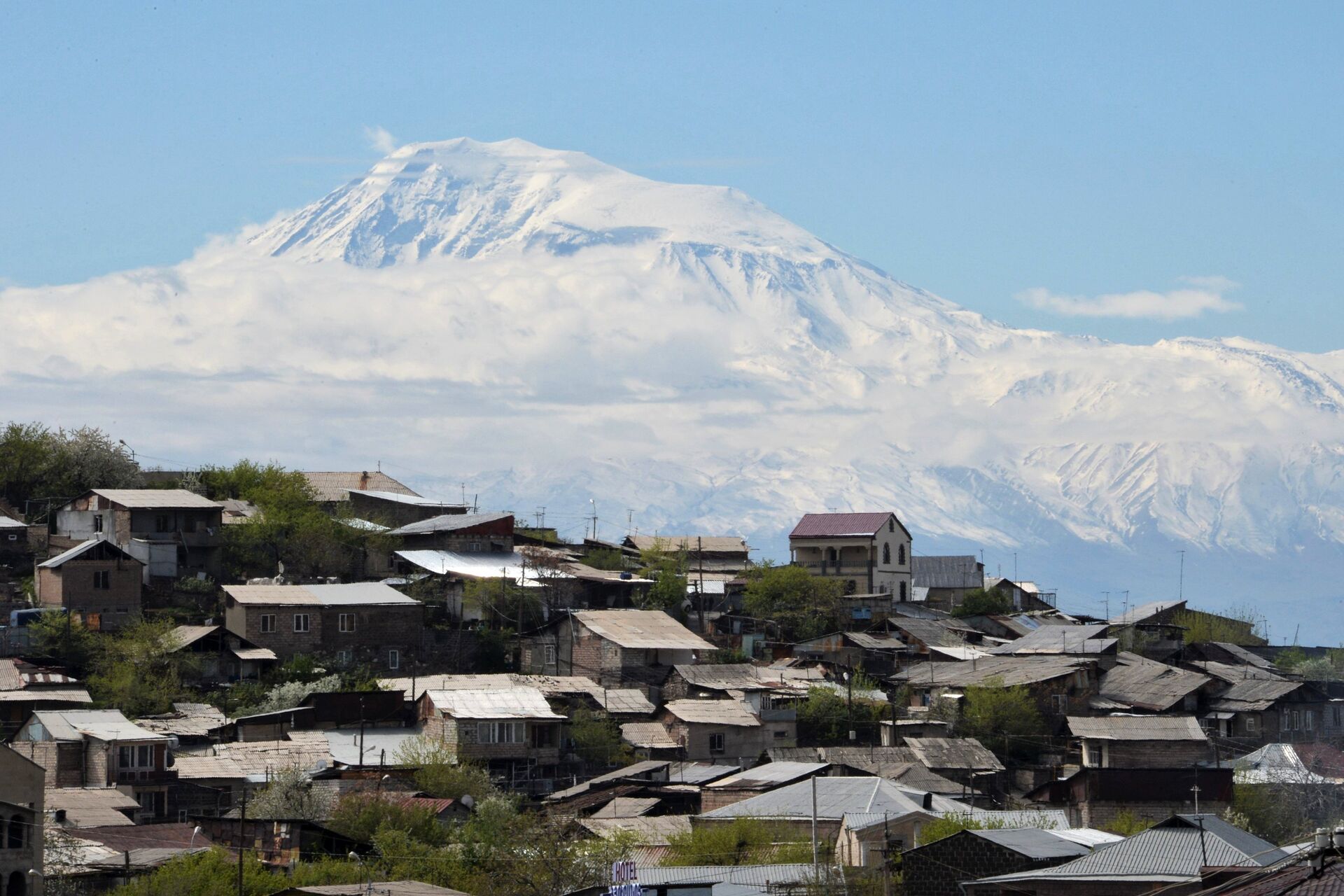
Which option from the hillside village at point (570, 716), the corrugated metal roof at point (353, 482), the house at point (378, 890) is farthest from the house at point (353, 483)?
the house at point (378, 890)

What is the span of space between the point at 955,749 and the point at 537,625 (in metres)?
17.9

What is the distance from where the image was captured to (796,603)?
8619 centimetres

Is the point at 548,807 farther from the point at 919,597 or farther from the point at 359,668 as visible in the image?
the point at 919,597

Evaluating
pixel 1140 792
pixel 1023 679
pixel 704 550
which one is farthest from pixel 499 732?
pixel 704 550

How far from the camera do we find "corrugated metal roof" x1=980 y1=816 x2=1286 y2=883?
37.0 meters

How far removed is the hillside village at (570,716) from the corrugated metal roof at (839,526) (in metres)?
0.24

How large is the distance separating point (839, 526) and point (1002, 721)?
29.4 meters

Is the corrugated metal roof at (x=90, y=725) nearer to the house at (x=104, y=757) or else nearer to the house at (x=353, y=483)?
the house at (x=104, y=757)

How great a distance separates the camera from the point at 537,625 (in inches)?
3036

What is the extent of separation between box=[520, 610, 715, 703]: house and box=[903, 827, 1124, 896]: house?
Result: 28.9m

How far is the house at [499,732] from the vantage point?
61.4m

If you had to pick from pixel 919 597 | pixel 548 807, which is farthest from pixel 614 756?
pixel 919 597

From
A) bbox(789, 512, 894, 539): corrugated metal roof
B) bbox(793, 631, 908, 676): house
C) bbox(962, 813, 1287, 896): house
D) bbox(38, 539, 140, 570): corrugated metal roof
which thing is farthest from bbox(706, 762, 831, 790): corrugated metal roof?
bbox(789, 512, 894, 539): corrugated metal roof

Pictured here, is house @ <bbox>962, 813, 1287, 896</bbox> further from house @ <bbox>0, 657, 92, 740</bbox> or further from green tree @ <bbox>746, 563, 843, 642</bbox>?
green tree @ <bbox>746, 563, 843, 642</bbox>
